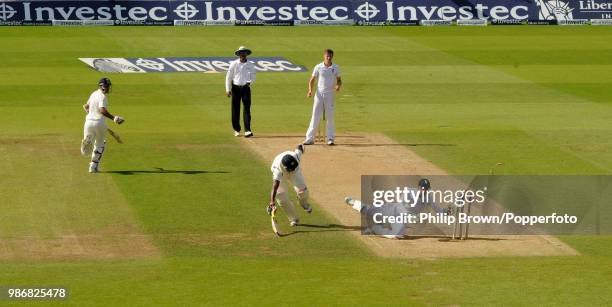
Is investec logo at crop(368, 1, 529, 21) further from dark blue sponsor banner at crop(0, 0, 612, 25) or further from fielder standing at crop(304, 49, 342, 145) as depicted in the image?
fielder standing at crop(304, 49, 342, 145)

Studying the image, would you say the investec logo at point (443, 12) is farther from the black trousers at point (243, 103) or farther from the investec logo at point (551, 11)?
the black trousers at point (243, 103)

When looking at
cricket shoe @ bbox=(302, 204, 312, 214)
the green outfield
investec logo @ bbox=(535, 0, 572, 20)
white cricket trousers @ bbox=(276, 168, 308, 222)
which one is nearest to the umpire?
the green outfield

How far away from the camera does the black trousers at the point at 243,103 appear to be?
28094 millimetres

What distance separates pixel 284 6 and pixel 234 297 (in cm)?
3179

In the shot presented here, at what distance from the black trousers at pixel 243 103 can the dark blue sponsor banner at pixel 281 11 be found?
62.3 feet

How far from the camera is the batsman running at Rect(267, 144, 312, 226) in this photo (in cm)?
1972

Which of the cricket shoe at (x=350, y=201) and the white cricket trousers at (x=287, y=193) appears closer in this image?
the white cricket trousers at (x=287, y=193)

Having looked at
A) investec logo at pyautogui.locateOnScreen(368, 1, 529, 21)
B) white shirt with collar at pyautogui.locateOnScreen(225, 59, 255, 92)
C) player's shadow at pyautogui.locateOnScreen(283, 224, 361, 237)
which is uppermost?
white shirt with collar at pyautogui.locateOnScreen(225, 59, 255, 92)

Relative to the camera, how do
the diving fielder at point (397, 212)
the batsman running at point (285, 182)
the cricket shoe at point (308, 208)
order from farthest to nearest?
the cricket shoe at point (308, 208)
the batsman running at point (285, 182)
the diving fielder at point (397, 212)

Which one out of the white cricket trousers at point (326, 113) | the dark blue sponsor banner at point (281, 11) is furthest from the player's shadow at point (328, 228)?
the dark blue sponsor banner at point (281, 11)

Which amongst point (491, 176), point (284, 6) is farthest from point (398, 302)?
point (284, 6)

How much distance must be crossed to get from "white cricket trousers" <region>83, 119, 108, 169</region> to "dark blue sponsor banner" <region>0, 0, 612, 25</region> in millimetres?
23249

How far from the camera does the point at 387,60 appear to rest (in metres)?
40.4

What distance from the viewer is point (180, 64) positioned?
128ft
